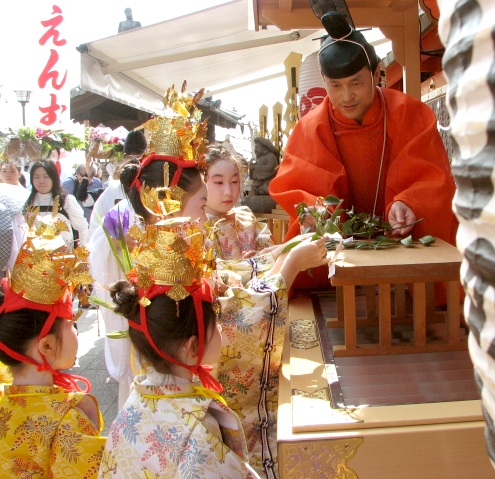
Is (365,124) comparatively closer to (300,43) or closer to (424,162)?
(424,162)

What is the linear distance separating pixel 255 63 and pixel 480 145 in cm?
764

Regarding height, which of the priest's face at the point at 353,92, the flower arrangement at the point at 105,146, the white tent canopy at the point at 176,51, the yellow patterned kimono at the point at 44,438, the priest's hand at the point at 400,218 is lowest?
the yellow patterned kimono at the point at 44,438

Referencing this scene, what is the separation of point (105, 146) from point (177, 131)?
15.5ft

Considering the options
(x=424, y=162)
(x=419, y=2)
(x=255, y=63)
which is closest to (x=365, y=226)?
(x=424, y=162)

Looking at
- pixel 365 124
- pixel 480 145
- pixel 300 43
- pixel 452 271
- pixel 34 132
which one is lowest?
pixel 452 271


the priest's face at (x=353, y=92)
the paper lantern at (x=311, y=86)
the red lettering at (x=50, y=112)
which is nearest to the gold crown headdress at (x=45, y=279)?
the priest's face at (x=353, y=92)

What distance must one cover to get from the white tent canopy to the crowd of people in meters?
2.88

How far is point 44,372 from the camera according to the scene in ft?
5.53

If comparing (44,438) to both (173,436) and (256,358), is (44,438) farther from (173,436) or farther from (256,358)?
(256,358)

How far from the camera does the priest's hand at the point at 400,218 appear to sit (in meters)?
2.27

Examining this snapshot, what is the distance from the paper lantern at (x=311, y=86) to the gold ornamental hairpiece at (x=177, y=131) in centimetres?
221

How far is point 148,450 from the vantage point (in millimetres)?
1390

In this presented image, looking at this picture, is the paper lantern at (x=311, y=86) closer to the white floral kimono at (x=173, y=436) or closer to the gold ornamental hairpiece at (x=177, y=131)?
the gold ornamental hairpiece at (x=177, y=131)

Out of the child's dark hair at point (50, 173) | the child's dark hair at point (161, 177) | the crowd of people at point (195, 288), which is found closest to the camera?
the crowd of people at point (195, 288)
